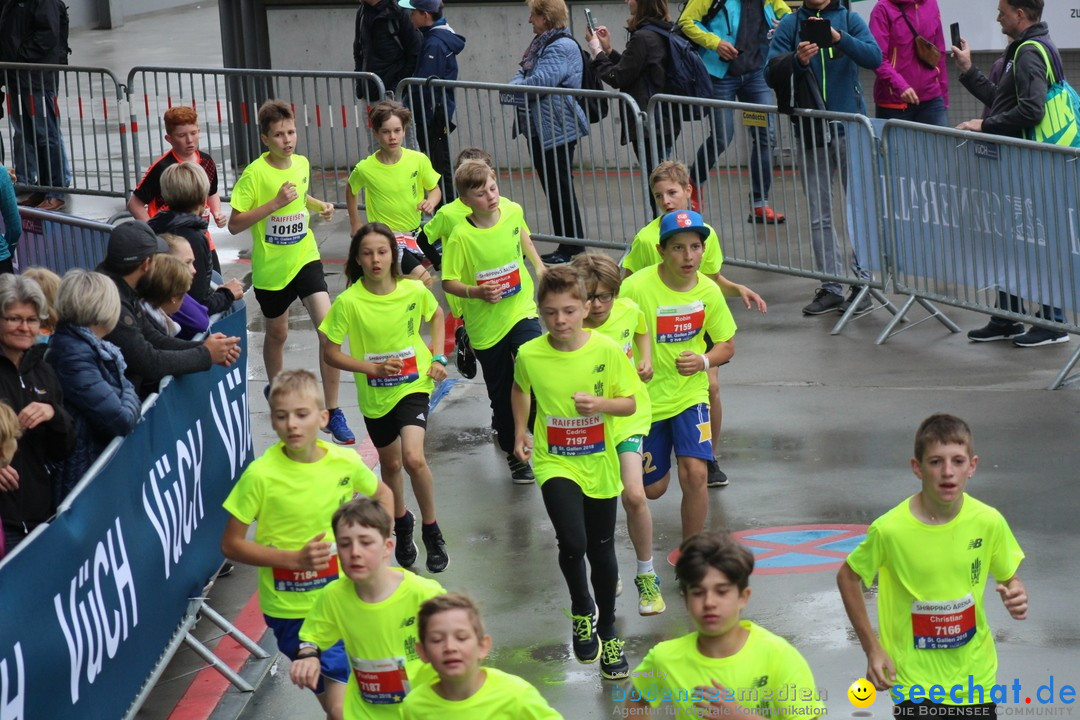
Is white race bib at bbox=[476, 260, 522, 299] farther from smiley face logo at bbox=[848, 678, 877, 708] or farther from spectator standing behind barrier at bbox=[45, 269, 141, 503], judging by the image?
smiley face logo at bbox=[848, 678, 877, 708]

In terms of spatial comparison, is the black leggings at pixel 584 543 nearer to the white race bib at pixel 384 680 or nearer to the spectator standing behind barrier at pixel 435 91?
the white race bib at pixel 384 680

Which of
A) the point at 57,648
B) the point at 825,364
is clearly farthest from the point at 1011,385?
the point at 57,648

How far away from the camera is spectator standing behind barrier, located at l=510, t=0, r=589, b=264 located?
13484mm

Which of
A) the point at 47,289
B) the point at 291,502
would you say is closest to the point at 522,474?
the point at 47,289

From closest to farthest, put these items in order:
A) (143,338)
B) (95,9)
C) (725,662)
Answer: (725,662)
(143,338)
(95,9)

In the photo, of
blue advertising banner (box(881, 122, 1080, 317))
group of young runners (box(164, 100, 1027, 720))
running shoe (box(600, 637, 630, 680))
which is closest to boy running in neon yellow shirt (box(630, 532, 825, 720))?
group of young runners (box(164, 100, 1027, 720))

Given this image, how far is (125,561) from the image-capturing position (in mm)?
6293

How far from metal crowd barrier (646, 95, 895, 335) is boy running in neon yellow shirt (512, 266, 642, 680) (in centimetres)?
517

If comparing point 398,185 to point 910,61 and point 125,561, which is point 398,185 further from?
point 125,561

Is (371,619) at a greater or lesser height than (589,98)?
lesser

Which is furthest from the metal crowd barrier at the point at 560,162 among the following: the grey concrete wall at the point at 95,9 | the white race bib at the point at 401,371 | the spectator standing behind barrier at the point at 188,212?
the grey concrete wall at the point at 95,9

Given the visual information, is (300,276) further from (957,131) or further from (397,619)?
(397,619)

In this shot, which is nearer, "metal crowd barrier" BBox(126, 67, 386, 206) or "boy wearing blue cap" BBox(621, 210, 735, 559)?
"boy wearing blue cap" BBox(621, 210, 735, 559)

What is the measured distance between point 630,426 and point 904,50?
609 centimetres
